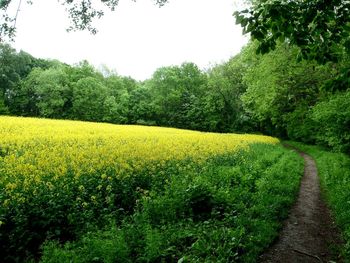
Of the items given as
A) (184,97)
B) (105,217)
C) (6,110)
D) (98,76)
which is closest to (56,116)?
(6,110)

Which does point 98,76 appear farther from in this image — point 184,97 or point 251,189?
point 251,189

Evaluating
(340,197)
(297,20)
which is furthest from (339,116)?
(297,20)

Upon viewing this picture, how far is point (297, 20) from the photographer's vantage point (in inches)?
194

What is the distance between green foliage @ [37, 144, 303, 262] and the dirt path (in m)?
0.27

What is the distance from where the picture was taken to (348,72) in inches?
223

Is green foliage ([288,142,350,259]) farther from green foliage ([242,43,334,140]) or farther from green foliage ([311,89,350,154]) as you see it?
green foliage ([242,43,334,140])

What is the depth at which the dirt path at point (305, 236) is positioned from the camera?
6762 millimetres

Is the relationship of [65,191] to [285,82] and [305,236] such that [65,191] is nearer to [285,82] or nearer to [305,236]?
[305,236]

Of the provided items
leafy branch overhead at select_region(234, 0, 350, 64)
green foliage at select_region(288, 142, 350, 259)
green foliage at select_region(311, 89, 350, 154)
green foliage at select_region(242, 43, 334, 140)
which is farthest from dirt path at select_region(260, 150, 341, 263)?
green foliage at select_region(242, 43, 334, 140)

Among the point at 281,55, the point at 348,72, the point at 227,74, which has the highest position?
the point at 227,74

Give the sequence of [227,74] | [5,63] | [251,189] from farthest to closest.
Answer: [227,74] < [251,189] < [5,63]

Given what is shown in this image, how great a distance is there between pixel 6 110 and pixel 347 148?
187ft

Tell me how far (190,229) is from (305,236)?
2966mm

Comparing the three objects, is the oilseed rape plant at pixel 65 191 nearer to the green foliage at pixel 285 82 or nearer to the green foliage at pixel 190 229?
the green foliage at pixel 190 229
